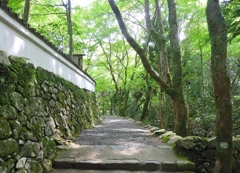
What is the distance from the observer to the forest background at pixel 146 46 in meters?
8.77

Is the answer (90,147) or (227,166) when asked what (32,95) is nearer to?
(90,147)

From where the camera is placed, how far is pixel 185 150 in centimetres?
385

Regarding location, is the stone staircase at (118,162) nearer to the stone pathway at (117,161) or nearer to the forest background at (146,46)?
the stone pathway at (117,161)

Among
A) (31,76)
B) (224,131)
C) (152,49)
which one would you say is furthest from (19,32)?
(152,49)

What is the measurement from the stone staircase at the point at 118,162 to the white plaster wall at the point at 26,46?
6.70 ft

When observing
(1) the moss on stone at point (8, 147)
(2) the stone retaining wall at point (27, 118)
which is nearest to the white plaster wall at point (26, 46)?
(2) the stone retaining wall at point (27, 118)

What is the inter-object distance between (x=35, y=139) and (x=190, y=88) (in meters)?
13.1

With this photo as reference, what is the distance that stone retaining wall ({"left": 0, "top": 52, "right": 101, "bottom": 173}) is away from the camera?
251cm

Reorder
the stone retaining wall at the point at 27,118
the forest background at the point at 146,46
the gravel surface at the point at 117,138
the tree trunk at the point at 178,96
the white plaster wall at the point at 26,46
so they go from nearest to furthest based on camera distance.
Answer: the stone retaining wall at the point at 27,118
the white plaster wall at the point at 26,46
the gravel surface at the point at 117,138
the tree trunk at the point at 178,96
the forest background at the point at 146,46

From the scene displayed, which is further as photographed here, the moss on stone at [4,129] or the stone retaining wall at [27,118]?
the stone retaining wall at [27,118]

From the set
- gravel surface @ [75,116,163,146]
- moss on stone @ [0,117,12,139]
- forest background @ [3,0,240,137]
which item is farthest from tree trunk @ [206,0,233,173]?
moss on stone @ [0,117,12,139]

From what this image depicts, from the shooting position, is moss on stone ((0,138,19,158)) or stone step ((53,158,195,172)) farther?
stone step ((53,158,195,172))

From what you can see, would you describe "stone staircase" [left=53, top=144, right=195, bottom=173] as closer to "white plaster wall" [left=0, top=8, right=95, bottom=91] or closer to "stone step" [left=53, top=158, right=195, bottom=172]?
"stone step" [left=53, top=158, right=195, bottom=172]

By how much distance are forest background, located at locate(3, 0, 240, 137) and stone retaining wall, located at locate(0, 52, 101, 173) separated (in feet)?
11.2
